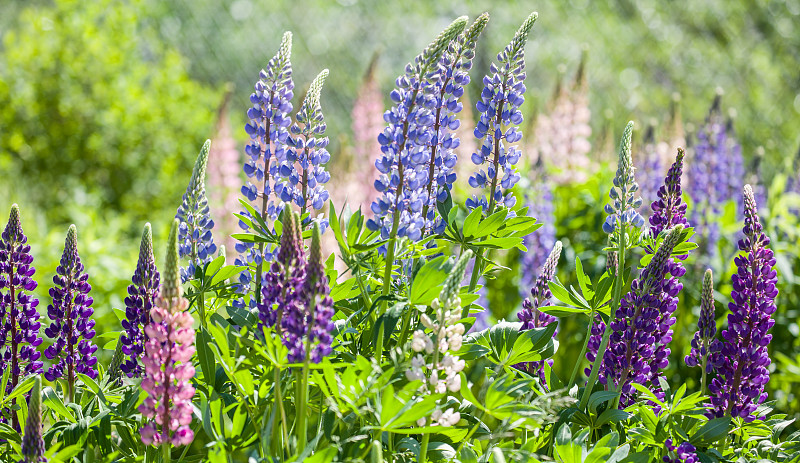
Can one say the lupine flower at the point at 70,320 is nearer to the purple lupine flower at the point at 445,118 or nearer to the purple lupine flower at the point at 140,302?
the purple lupine flower at the point at 140,302

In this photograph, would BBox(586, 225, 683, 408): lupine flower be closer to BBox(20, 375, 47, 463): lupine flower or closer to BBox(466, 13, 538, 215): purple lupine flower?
BBox(466, 13, 538, 215): purple lupine flower

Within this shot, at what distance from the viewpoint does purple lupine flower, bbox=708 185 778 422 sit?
67.5 inches

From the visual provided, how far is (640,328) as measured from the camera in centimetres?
164

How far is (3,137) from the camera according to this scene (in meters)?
6.61

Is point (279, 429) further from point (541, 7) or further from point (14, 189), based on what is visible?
point (541, 7)

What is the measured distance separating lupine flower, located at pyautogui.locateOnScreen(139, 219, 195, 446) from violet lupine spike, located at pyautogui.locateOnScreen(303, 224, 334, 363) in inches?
7.6

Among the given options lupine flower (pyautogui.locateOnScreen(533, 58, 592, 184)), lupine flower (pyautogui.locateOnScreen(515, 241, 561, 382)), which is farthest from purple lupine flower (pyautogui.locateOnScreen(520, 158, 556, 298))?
lupine flower (pyautogui.locateOnScreen(515, 241, 561, 382))

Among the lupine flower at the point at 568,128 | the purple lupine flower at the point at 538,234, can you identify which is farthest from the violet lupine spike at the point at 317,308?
the lupine flower at the point at 568,128

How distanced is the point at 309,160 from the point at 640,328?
2.70ft

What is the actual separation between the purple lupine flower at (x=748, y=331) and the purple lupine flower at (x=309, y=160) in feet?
3.12

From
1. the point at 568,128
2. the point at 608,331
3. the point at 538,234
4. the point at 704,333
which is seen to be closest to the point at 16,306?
the point at 608,331

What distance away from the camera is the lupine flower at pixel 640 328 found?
5.25ft

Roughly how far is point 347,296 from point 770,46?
10351 mm

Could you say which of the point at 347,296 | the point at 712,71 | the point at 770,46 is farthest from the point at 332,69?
the point at 347,296
